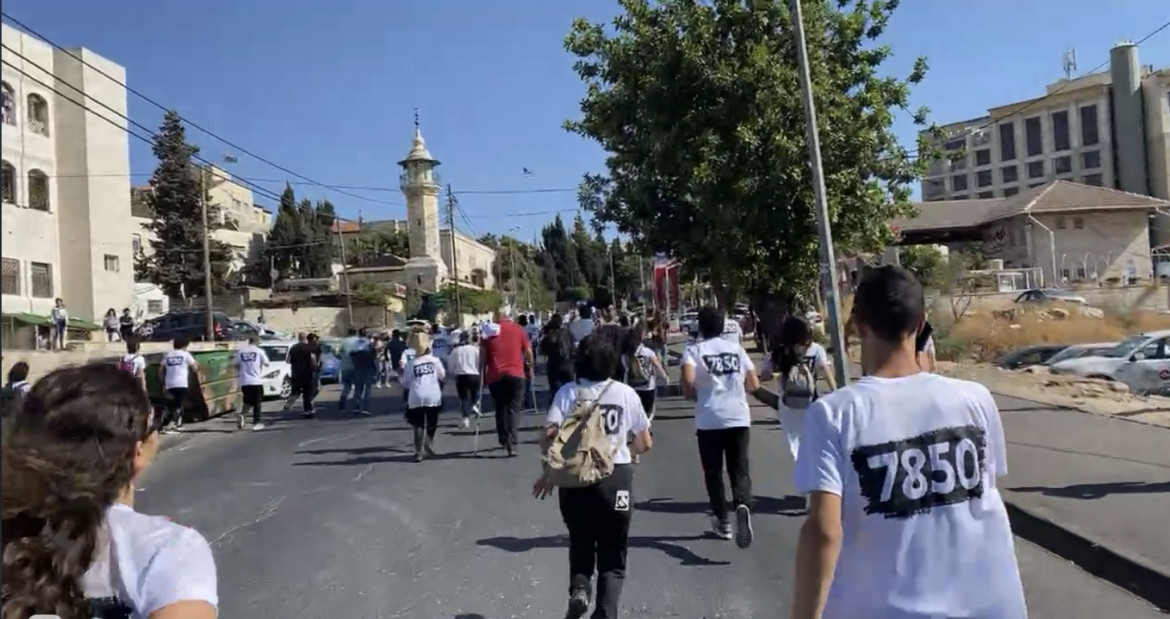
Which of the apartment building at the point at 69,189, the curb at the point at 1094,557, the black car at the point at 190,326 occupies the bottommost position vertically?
the curb at the point at 1094,557

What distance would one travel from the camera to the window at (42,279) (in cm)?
3994

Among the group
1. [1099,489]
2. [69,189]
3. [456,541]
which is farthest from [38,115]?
[1099,489]

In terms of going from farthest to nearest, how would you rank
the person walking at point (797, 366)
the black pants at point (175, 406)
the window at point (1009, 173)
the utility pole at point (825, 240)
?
the window at point (1009, 173)
the black pants at point (175, 406)
the utility pole at point (825, 240)
the person walking at point (797, 366)

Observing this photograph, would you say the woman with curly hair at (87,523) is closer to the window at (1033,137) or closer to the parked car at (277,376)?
the parked car at (277,376)

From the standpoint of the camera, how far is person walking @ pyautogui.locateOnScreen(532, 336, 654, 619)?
5.73 metres

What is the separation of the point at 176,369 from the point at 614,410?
1281cm

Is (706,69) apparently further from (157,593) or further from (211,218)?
(211,218)

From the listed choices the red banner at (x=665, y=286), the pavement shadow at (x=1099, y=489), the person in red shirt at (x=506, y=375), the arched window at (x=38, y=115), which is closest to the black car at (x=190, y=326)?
the arched window at (x=38, y=115)

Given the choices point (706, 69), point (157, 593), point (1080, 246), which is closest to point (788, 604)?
point (157, 593)

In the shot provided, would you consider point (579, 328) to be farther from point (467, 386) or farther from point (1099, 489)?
point (1099, 489)

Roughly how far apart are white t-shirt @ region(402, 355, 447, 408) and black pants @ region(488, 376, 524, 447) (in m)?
0.78

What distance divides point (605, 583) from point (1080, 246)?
59307 mm

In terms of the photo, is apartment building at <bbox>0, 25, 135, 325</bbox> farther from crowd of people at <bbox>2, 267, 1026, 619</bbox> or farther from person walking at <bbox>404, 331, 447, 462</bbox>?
crowd of people at <bbox>2, 267, 1026, 619</bbox>

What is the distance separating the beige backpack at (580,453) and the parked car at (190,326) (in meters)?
34.5
